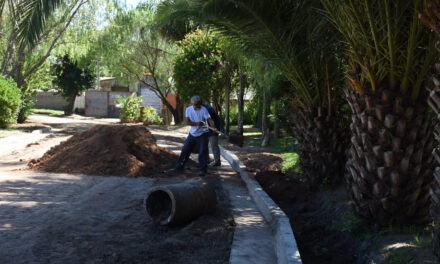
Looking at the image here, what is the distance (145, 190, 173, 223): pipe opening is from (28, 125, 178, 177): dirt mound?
3722mm

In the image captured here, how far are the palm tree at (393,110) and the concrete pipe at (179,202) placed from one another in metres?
2.09

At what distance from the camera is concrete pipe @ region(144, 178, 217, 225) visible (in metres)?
5.95

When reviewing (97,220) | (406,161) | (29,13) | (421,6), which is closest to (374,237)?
→ (406,161)

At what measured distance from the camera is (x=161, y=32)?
30.5 m

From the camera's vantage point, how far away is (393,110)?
235 inches


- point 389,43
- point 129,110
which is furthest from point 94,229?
point 129,110

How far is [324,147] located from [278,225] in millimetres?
3296

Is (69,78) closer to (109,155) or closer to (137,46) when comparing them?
(137,46)

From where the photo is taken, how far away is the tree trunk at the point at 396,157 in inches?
233

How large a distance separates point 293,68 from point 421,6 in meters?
3.62

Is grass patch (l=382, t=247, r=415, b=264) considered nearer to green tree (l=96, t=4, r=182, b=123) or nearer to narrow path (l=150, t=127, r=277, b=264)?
narrow path (l=150, t=127, r=277, b=264)

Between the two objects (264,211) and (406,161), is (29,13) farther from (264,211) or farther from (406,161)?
(406,161)

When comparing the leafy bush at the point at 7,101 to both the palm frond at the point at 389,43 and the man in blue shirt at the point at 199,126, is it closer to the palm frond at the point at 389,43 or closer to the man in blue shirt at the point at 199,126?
the man in blue shirt at the point at 199,126

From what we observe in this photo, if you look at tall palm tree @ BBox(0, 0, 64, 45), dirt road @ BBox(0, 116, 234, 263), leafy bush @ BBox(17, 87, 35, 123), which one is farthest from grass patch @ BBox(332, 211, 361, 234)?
leafy bush @ BBox(17, 87, 35, 123)
